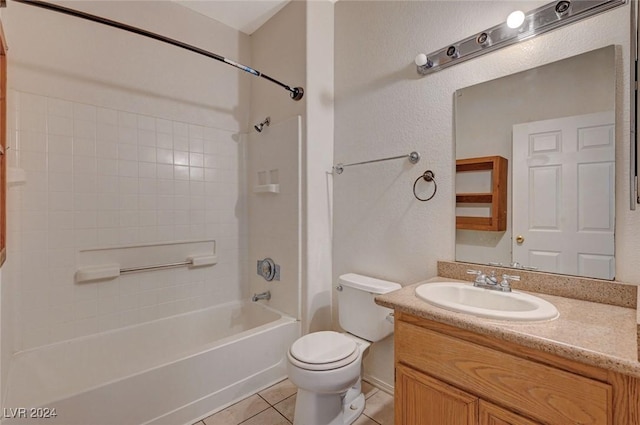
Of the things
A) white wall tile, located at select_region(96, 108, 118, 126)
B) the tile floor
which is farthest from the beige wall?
white wall tile, located at select_region(96, 108, 118, 126)

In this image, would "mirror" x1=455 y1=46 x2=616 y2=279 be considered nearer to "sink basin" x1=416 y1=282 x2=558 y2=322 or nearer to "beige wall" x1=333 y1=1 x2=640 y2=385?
"beige wall" x1=333 y1=1 x2=640 y2=385

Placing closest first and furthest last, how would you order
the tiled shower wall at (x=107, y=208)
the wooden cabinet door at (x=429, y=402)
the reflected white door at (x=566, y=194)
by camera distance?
the wooden cabinet door at (x=429, y=402) → the reflected white door at (x=566, y=194) → the tiled shower wall at (x=107, y=208)

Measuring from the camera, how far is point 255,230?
100 inches

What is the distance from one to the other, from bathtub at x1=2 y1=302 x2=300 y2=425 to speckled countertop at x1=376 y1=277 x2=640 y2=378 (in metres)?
1.15

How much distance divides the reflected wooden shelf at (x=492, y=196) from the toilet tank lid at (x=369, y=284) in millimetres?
529

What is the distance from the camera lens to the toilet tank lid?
1680 mm

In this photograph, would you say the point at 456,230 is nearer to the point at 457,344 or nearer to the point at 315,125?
the point at 457,344

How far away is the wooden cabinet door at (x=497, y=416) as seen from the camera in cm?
86

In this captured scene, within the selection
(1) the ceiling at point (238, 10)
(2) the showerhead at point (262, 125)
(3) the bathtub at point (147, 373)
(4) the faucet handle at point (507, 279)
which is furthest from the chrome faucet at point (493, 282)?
(1) the ceiling at point (238, 10)

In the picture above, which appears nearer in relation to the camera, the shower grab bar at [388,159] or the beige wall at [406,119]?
the beige wall at [406,119]

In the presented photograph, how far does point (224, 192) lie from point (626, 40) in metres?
2.48

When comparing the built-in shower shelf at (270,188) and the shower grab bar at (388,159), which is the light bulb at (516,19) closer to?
the shower grab bar at (388,159)

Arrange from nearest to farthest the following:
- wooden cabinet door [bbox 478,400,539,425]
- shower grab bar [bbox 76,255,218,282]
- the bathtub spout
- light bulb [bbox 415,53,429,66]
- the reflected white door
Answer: wooden cabinet door [bbox 478,400,539,425], the reflected white door, light bulb [bbox 415,53,429,66], shower grab bar [bbox 76,255,218,282], the bathtub spout

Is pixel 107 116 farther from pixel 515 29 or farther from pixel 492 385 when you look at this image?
pixel 492 385
